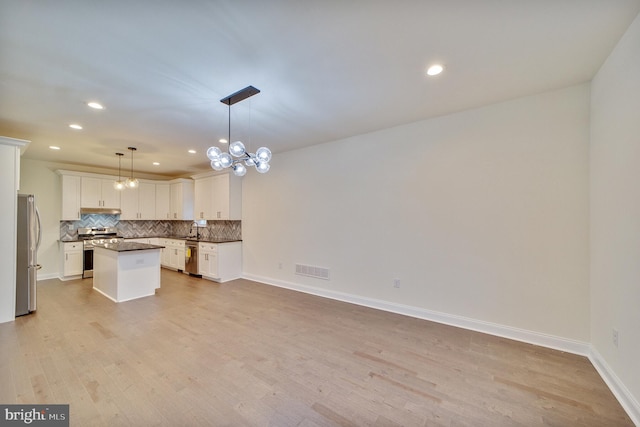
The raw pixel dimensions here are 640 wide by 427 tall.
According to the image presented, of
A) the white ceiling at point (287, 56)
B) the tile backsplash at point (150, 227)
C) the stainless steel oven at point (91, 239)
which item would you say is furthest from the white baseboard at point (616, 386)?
the stainless steel oven at point (91, 239)

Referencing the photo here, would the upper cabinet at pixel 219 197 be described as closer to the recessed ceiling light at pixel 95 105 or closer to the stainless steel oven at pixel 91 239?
the stainless steel oven at pixel 91 239

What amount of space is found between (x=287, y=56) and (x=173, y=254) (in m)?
6.29

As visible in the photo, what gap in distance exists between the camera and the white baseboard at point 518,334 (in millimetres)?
1891

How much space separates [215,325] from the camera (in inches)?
128

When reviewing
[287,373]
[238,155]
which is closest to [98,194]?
[238,155]

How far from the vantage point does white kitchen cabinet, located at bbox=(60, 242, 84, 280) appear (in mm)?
5504

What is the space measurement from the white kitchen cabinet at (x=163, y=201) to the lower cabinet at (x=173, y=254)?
32.0 inches

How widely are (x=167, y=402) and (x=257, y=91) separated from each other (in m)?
2.89

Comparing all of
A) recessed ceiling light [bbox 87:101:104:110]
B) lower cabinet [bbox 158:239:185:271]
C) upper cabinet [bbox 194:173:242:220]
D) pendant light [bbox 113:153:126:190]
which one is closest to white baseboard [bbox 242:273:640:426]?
upper cabinet [bbox 194:173:242:220]

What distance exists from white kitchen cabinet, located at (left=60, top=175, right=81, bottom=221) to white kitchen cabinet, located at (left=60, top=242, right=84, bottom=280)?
0.65 meters

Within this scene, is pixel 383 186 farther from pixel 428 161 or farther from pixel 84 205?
pixel 84 205

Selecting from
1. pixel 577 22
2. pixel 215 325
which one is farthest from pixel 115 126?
pixel 577 22

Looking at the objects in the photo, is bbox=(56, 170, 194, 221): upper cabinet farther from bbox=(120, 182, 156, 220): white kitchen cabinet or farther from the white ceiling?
the white ceiling

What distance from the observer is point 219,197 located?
5977mm
